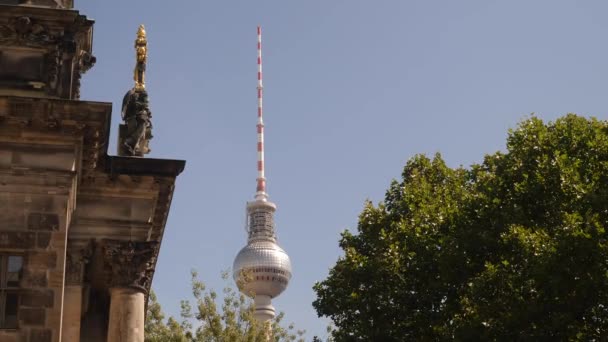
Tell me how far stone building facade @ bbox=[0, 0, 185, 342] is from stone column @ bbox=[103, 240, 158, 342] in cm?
3

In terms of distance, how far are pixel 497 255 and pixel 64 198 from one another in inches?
654

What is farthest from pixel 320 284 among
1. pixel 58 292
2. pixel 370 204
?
pixel 58 292

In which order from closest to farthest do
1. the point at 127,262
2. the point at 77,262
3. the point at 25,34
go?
the point at 25,34 → the point at 77,262 → the point at 127,262

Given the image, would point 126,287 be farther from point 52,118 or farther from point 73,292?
point 52,118

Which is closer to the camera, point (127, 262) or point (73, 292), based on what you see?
point (73, 292)

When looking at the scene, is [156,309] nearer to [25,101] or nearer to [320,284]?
[320,284]

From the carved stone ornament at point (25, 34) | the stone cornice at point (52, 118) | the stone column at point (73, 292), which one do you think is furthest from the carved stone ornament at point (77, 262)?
the carved stone ornament at point (25, 34)

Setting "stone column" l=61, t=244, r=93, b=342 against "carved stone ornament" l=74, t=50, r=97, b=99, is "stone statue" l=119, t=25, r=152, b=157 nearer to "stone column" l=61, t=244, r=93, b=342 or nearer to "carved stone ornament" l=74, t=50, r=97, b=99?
"carved stone ornament" l=74, t=50, r=97, b=99

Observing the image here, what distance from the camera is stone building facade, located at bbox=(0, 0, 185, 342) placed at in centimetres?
2312

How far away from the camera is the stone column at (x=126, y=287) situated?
2606 centimetres

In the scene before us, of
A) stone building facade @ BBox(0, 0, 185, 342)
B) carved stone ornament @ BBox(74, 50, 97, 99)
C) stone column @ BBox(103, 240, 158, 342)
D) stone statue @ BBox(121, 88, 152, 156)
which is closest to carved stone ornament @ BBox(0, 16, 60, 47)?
stone building facade @ BBox(0, 0, 185, 342)

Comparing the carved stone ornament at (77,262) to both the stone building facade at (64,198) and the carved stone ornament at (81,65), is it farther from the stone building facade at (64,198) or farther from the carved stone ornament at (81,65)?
the carved stone ornament at (81,65)

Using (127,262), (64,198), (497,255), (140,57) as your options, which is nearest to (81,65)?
(140,57)

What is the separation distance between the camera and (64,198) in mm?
23922
